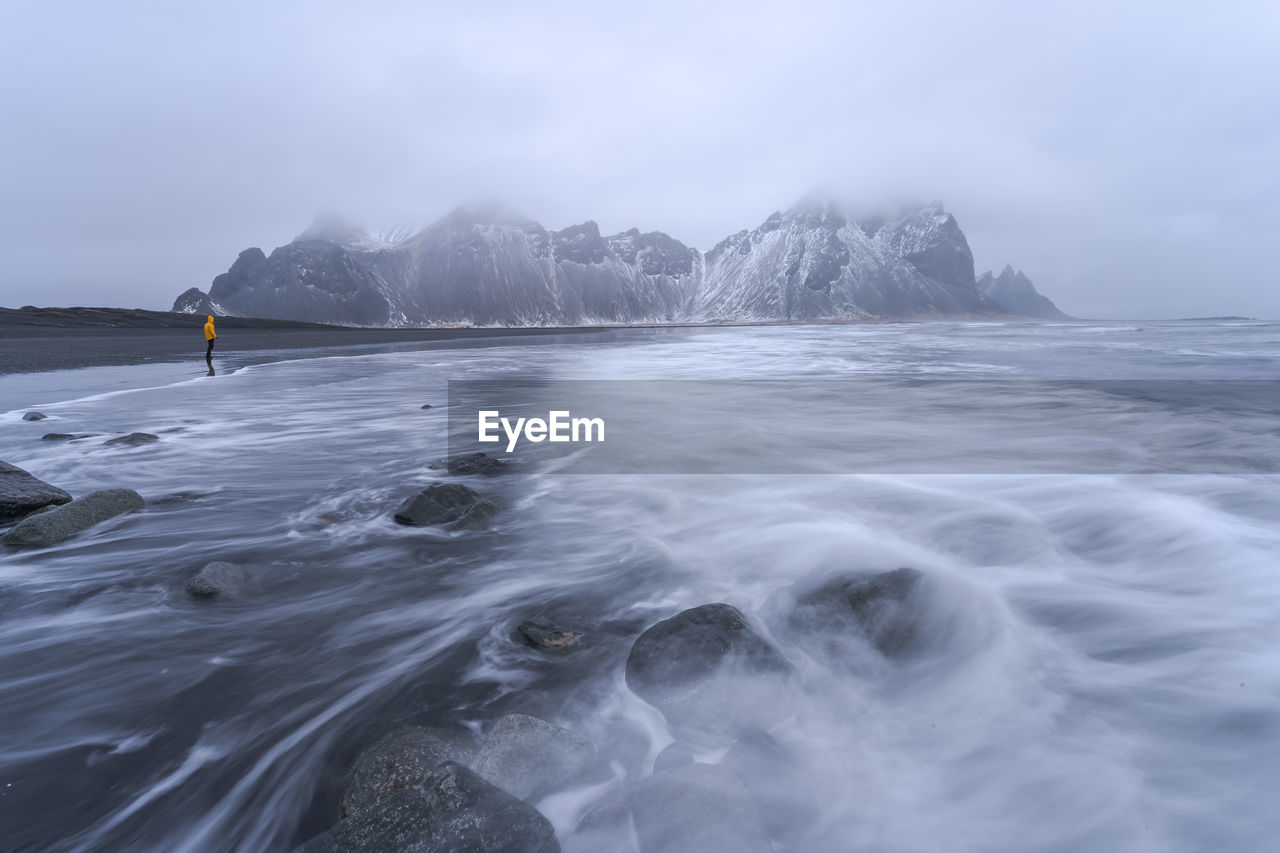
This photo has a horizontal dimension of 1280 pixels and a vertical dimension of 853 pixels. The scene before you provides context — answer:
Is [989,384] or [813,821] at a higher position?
[989,384]

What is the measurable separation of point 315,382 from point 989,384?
22585mm

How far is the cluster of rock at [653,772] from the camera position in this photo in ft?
7.93

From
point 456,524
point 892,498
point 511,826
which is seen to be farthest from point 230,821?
point 892,498

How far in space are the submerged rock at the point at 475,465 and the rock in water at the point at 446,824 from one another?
21.6 feet

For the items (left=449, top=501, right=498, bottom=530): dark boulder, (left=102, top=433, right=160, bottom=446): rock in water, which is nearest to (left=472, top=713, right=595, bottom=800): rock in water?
(left=449, top=501, right=498, bottom=530): dark boulder

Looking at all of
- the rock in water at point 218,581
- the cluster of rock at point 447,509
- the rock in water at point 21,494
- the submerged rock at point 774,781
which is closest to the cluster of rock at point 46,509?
the rock in water at point 21,494

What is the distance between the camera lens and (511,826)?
2.42 meters

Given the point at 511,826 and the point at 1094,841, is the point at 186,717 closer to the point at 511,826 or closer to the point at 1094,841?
the point at 511,826

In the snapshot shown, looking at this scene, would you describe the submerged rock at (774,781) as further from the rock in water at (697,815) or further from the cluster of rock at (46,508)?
the cluster of rock at (46,508)

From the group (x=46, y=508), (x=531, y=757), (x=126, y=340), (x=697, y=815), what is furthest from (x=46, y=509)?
(x=126, y=340)

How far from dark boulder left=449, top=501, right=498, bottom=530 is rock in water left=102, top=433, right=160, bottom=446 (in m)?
7.13

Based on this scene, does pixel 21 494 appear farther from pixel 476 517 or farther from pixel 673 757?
pixel 673 757

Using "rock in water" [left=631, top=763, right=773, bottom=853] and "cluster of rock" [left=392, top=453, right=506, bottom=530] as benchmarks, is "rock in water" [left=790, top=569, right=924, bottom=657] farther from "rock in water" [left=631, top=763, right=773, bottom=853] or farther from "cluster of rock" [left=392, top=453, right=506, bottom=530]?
"cluster of rock" [left=392, top=453, right=506, bottom=530]

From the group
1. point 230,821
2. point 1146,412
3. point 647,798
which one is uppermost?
point 1146,412
